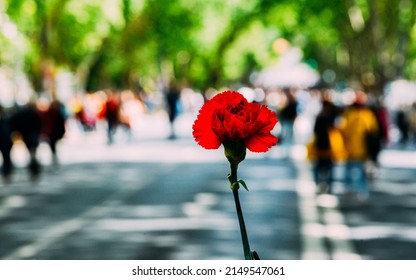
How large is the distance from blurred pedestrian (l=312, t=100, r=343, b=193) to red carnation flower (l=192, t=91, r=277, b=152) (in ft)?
42.7

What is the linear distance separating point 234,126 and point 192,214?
10.6m

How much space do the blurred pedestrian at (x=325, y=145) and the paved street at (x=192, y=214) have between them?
44 centimetres

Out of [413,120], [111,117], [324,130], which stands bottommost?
[324,130]

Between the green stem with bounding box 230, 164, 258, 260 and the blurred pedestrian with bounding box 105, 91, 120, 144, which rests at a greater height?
the blurred pedestrian with bounding box 105, 91, 120, 144

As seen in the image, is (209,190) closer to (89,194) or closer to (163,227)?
(89,194)

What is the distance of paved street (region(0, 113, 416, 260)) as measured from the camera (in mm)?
11406

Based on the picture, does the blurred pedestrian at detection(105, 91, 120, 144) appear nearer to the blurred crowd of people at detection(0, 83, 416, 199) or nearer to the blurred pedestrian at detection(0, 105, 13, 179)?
the blurred crowd of people at detection(0, 83, 416, 199)

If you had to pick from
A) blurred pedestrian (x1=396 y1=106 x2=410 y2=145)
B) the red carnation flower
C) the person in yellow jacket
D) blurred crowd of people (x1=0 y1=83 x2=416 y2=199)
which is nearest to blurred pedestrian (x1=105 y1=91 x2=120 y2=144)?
blurred crowd of people (x1=0 y1=83 x2=416 y2=199)

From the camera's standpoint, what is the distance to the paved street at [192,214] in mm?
11406

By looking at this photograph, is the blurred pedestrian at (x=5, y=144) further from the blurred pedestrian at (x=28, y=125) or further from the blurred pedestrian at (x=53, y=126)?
the blurred pedestrian at (x=53, y=126)

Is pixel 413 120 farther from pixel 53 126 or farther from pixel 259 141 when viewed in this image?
pixel 259 141

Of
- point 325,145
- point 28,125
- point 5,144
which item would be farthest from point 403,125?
point 325,145

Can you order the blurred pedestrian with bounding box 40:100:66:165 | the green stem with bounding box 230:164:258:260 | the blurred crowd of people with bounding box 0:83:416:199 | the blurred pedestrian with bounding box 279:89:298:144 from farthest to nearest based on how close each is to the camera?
the blurred pedestrian with bounding box 279:89:298:144
the blurred pedestrian with bounding box 40:100:66:165
the blurred crowd of people with bounding box 0:83:416:199
the green stem with bounding box 230:164:258:260

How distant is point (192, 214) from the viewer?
577 inches
